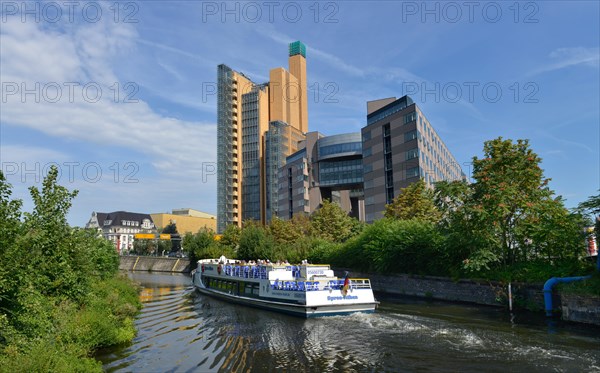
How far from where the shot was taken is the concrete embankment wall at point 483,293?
2719 centimetres

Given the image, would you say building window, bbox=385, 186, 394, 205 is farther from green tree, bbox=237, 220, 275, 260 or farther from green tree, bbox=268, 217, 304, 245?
green tree, bbox=237, 220, 275, 260

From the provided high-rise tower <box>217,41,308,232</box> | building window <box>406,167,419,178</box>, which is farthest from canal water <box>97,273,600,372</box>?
high-rise tower <box>217,41,308,232</box>

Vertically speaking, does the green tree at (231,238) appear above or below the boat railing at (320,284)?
above

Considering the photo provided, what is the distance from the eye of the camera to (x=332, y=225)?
267 feet

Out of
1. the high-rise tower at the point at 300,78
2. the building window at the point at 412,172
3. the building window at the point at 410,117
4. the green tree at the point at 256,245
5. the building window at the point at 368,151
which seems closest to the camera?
the green tree at the point at 256,245

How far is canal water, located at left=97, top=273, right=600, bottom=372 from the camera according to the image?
19.0m

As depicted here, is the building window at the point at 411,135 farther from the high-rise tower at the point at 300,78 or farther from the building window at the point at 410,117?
the high-rise tower at the point at 300,78

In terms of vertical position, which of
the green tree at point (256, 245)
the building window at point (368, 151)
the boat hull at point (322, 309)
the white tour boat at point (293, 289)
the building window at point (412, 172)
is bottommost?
the boat hull at point (322, 309)

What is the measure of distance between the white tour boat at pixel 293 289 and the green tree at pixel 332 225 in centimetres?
3331

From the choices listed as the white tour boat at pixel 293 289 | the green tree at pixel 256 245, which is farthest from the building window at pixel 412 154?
the white tour boat at pixel 293 289

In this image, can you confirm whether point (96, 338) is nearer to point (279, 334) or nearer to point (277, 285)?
point (279, 334)

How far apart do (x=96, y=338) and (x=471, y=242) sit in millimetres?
27122

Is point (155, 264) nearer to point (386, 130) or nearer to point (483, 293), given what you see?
point (386, 130)

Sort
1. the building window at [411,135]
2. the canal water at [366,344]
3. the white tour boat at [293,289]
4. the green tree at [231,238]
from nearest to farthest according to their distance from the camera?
1. the canal water at [366,344]
2. the white tour boat at [293,289]
3. the building window at [411,135]
4. the green tree at [231,238]
